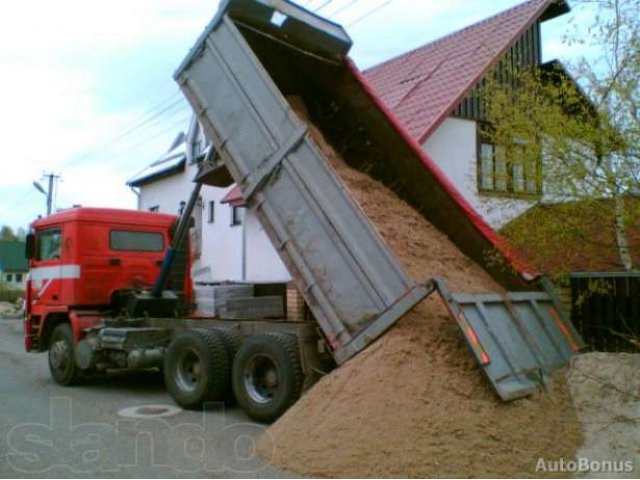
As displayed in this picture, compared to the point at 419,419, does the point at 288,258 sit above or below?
above

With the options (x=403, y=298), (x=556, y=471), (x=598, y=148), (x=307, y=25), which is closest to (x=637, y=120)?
(x=598, y=148)

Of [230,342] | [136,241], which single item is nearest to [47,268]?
[136,241]

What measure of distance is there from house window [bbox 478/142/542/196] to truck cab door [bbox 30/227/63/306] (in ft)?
22.5

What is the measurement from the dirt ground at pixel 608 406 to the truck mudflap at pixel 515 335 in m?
0.32

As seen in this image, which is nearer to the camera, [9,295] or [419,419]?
[419,419]

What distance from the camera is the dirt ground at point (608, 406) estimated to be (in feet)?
17.1

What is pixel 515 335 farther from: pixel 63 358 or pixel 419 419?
pixel 63 358

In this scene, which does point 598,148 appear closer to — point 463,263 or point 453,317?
point 463,263

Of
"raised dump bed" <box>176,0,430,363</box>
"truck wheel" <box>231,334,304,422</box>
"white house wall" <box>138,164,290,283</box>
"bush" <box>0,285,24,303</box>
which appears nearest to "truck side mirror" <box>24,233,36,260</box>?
"raised dump bed" <box>176,0,430,363</box>

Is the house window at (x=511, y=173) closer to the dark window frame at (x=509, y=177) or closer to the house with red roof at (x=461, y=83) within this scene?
the dark window frame at (x=509, y=177)

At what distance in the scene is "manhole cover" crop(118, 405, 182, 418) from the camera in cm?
799

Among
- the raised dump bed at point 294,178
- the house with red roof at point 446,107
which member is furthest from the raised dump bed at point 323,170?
the house with red roof at point 446,107

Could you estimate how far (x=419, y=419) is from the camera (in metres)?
5.32

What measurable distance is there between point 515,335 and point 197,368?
411 cm
